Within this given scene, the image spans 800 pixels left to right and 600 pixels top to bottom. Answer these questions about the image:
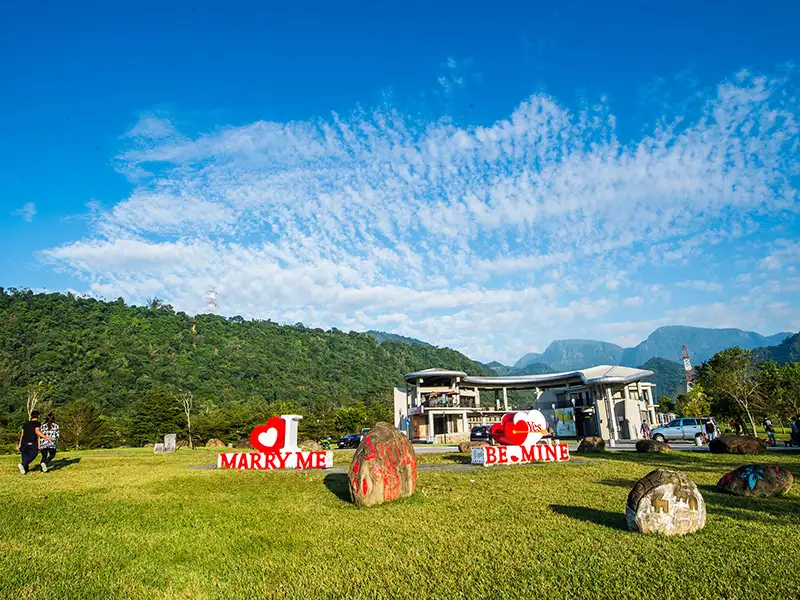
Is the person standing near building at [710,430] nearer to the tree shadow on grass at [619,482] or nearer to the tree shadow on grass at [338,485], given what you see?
the tree shadow on grass at [619,482]

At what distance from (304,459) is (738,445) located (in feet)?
53.7

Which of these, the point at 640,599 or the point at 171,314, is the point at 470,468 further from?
the point at 171,314

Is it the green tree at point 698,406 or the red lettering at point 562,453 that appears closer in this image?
the red lettering at point 562,453

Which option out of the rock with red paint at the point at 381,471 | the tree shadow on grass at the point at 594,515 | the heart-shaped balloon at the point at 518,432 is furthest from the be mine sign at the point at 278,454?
the tree shadow on grass at the point at 594,515

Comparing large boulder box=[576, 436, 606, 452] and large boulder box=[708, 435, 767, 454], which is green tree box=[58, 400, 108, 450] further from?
large boulder box=[708, 435, 767, 454]

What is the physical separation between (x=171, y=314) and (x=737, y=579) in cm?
9769

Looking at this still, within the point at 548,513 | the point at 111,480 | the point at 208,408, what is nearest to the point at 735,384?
the point at 548,513

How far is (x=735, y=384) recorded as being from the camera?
112 feet

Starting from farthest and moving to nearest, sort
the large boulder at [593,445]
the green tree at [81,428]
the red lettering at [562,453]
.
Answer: the green tree at [81,428]
the large boulder at [593,445]
the red lettering at [562,453]

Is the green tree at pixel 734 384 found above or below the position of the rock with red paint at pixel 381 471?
above

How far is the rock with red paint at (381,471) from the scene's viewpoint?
8.82m

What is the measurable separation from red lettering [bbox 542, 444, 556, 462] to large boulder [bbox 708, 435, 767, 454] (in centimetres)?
754

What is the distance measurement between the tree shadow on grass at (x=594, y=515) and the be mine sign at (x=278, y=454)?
28.6 feet

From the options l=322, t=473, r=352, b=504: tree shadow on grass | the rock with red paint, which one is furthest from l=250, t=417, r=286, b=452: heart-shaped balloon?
the rock with red paint
